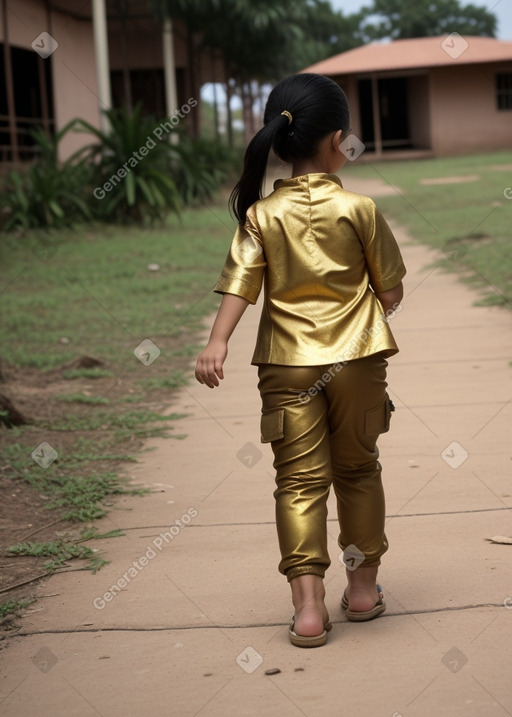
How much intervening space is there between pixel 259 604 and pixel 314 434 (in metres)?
0.56

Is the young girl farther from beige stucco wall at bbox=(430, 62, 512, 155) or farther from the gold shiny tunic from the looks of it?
beige stucco wall at bbox=(430, 62, 512, 155)

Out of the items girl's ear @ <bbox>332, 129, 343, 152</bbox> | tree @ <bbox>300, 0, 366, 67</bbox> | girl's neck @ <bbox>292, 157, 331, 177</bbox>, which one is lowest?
girl's neck @ <bbox>292, 157, 331, 177</bbox>

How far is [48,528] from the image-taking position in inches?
138

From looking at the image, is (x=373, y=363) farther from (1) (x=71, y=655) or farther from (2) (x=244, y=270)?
(1) (x=71, y=655)

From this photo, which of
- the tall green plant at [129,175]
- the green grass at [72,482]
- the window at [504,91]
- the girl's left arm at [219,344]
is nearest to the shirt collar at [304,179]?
the girl's left arm at [219,344]

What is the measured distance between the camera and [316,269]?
2498 mm

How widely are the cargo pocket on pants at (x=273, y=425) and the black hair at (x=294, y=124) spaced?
0.50 metres

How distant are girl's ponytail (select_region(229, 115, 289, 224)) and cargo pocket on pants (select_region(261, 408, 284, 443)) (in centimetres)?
50

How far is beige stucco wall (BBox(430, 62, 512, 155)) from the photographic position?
29516 mm

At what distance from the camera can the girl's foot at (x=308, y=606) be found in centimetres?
244

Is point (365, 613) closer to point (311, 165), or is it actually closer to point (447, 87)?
point (311, 165)

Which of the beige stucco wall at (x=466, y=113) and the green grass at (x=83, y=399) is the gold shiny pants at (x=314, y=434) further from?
the beige stucco wall at (x=466, y=113)

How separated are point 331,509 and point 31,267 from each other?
789 cm

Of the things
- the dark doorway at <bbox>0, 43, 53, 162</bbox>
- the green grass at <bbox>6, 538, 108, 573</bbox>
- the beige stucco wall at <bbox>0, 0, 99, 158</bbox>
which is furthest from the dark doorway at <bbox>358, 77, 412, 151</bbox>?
the green grass at <bbox>6, 538, 108, 573</bbox>
